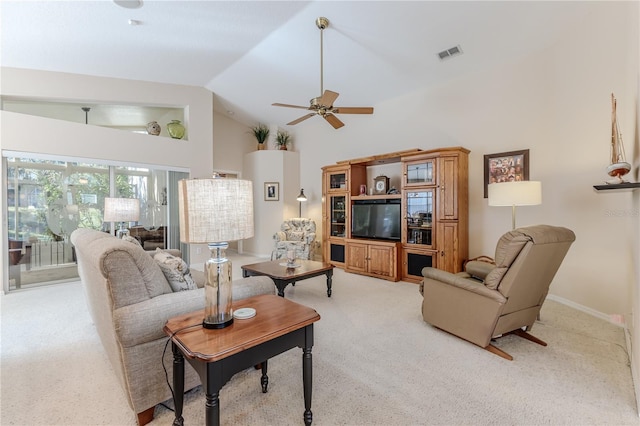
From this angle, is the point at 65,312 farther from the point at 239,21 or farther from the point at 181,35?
the point at 239,21

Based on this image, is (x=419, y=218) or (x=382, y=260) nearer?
(x=419, y=218)

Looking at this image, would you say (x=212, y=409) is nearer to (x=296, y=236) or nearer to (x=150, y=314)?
(x=150, y=314)

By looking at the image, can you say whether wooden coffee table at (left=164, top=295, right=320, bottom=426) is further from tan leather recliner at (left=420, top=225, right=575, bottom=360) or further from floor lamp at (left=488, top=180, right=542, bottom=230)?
floor lamp at (left=488, top=180, right=542, bottom=230)

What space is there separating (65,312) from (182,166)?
10.2 ft

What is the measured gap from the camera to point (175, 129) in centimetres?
558

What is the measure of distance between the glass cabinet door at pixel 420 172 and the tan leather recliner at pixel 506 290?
7.25 feet

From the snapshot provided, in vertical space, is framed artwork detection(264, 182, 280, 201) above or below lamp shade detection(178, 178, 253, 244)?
above

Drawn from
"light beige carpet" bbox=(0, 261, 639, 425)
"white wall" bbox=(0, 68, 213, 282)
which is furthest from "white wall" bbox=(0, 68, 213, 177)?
"light beige carpet" bbox=(0, 261, 639, 425)

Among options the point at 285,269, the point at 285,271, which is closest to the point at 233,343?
the point at 285,271

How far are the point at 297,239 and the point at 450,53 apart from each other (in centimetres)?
416

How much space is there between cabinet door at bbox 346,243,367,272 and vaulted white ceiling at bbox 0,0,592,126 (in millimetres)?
2887

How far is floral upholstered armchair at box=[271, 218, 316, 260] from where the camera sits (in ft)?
17.2

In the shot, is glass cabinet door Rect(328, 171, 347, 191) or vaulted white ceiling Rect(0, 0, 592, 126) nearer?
vaulted white ceiling Rect(0, 0, 592, 126)

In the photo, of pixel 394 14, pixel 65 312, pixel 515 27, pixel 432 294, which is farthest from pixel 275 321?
pixel 515 27
